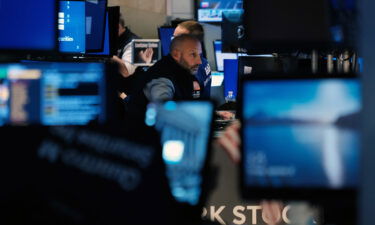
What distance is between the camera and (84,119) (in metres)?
1.68

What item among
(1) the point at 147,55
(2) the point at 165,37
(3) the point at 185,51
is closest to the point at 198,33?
(3) the point at 185,51

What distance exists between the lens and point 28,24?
8.25 ft

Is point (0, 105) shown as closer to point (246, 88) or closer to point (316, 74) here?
point (246, 88)

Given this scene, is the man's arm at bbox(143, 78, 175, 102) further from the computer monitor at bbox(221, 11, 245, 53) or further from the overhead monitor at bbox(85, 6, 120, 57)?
the overhead monitor at bbox(85, 6, 120, 57)

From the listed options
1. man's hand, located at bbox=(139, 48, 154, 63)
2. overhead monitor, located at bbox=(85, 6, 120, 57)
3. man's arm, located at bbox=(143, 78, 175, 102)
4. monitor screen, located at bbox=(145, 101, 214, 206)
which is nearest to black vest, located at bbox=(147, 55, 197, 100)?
man's arm, located at bbox=(143, 78, 175, 102)

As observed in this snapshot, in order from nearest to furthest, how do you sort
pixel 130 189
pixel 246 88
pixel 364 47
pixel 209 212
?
pixel 364 47 < pixel 130 189 < pixel 246 88 < pixel 209 212

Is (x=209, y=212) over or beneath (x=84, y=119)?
beneath

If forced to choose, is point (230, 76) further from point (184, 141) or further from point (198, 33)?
point (184, 141)

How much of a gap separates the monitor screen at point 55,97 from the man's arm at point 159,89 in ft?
5.67

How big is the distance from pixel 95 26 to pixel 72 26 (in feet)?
1.59

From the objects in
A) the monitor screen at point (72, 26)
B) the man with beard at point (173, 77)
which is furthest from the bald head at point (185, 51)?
the monitor screen at point (72, 26)

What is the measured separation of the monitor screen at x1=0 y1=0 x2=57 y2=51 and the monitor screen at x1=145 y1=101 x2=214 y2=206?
96cm

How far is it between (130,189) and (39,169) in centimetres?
22

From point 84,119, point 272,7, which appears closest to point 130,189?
point 84,119
